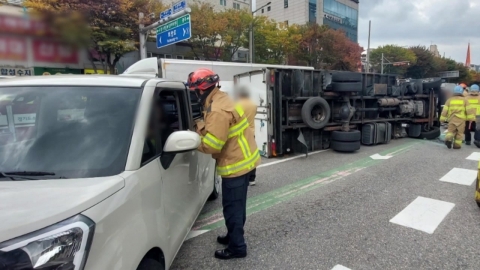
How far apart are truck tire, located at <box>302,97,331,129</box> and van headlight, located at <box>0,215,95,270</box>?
698 centimetres

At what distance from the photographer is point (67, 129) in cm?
207

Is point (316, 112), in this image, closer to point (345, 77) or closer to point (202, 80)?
point (345, 77)

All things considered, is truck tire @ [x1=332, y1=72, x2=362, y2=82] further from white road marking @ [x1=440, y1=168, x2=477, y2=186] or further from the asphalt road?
white road marking @ [x1=440, y1=168, x2=477, y2=186]

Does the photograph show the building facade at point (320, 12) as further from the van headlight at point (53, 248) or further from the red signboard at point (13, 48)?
the van headlight at point (53, 248)

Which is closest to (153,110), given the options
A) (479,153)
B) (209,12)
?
(479,153)

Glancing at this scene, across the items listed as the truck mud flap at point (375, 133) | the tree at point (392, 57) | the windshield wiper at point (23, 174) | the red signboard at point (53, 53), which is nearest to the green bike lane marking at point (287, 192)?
the truck mud flap at point (375, 133)

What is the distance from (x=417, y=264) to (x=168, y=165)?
8.32ft

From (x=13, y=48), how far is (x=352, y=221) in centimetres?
509

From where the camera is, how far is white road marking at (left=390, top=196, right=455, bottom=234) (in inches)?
153

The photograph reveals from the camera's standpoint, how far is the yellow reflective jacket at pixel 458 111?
347 inches

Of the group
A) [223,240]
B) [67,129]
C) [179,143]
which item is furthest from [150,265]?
[223,240]

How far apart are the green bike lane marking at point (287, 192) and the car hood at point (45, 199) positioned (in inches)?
93.4

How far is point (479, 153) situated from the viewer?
8.39 m

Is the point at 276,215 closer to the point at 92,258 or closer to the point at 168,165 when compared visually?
the point at 168,165
